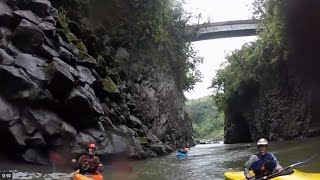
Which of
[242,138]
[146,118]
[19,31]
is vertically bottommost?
[242,138]

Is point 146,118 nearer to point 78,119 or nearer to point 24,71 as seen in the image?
point 78,119

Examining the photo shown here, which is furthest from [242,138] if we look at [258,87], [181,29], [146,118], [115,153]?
[115,153]

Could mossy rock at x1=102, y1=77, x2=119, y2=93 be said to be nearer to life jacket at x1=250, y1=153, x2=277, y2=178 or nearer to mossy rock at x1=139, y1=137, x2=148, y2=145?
mossy rock at x1=139, y1=137, x2=148, y2=145

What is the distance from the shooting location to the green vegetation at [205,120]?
118 meters

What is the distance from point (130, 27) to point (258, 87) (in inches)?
681

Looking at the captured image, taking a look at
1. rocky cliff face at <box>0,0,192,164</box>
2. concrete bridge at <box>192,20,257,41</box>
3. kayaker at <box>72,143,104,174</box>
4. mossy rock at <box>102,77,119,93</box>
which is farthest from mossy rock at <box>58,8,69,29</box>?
concrete bridge at <box>192,20,257,41</box>

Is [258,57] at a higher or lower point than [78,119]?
higher

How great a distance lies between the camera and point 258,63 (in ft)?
119

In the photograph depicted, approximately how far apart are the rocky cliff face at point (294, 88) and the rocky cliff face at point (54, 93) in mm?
11860

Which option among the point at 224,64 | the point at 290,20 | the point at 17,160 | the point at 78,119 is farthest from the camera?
the point at 224,64

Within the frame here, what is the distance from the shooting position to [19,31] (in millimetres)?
16172

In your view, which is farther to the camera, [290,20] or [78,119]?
[290,20]

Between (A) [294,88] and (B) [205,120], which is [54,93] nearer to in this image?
(A) [294,88]

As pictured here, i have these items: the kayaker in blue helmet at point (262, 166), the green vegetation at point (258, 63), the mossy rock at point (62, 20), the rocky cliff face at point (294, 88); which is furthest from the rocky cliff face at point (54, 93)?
the green vegetation at point (258, 63)
